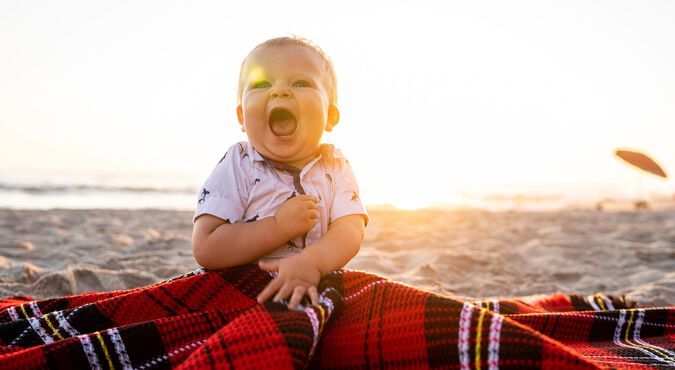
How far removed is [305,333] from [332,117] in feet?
2.78

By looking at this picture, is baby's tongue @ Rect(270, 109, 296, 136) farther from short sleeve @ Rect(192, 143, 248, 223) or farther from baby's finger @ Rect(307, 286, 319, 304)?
baby's finger @ Rect(307, 286, 319, 304)

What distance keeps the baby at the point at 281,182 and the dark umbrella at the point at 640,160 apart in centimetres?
387

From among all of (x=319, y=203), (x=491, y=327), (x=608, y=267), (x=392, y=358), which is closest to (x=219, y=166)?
(x=319, y=203)

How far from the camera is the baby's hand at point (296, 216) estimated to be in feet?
4.27

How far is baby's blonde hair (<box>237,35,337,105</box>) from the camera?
1.49 m

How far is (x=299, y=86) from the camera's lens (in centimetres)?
144

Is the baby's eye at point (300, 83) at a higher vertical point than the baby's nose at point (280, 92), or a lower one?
higher

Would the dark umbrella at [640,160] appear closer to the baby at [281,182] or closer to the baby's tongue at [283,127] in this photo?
the baby at [281,182]

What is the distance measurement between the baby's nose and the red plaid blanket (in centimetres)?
51

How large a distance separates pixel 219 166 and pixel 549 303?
4.94 ft

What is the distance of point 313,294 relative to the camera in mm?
1156

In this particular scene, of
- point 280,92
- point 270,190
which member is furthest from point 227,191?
point 280,92

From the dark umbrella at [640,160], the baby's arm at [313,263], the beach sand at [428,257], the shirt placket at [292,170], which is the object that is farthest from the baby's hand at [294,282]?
the dark umbrella at [640,160]

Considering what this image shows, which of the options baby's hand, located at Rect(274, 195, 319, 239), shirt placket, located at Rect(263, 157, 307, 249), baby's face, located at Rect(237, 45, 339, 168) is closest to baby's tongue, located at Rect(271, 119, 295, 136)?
baby's face, located at Rect(237, 45, 339, 168)
